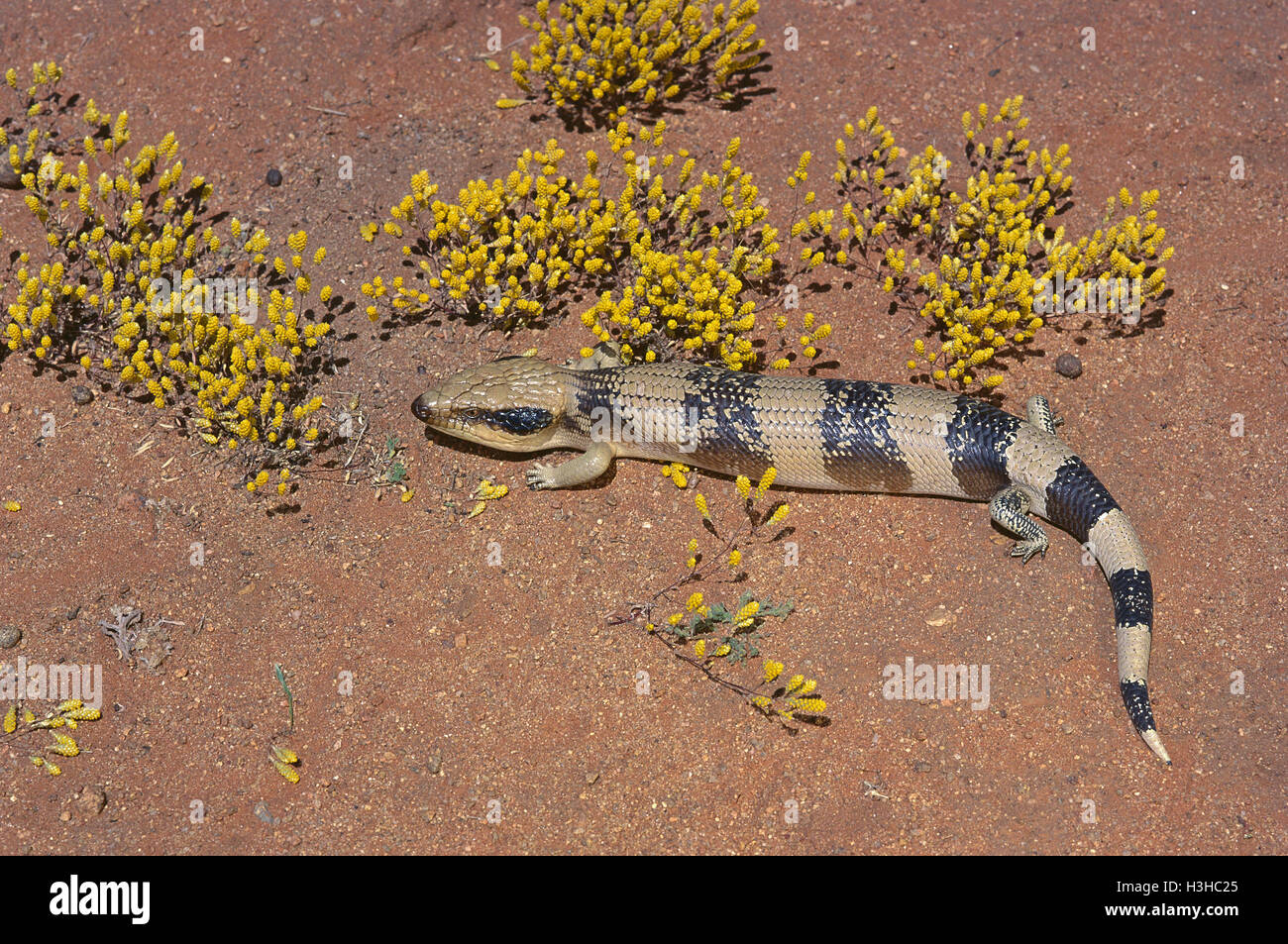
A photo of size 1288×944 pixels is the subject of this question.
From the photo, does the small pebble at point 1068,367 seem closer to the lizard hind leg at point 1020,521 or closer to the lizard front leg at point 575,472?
the lizard hind leg at point 1020,521

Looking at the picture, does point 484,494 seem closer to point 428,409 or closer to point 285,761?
point 428,409

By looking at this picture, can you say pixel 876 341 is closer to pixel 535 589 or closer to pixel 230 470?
pixel 535 589

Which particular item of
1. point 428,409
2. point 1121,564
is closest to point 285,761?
point 428,409

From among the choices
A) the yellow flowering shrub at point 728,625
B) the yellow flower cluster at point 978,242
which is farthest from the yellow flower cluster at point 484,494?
the yellow flower cluster at point 978,242

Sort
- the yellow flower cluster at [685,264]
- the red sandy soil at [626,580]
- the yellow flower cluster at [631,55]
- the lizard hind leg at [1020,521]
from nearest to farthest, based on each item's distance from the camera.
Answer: the red sandy soil at [626,580]
the lizard hind leg at [1020,521]
the yellow flower cluster at [685,264]
the yellow flower cluster at [631,55]
